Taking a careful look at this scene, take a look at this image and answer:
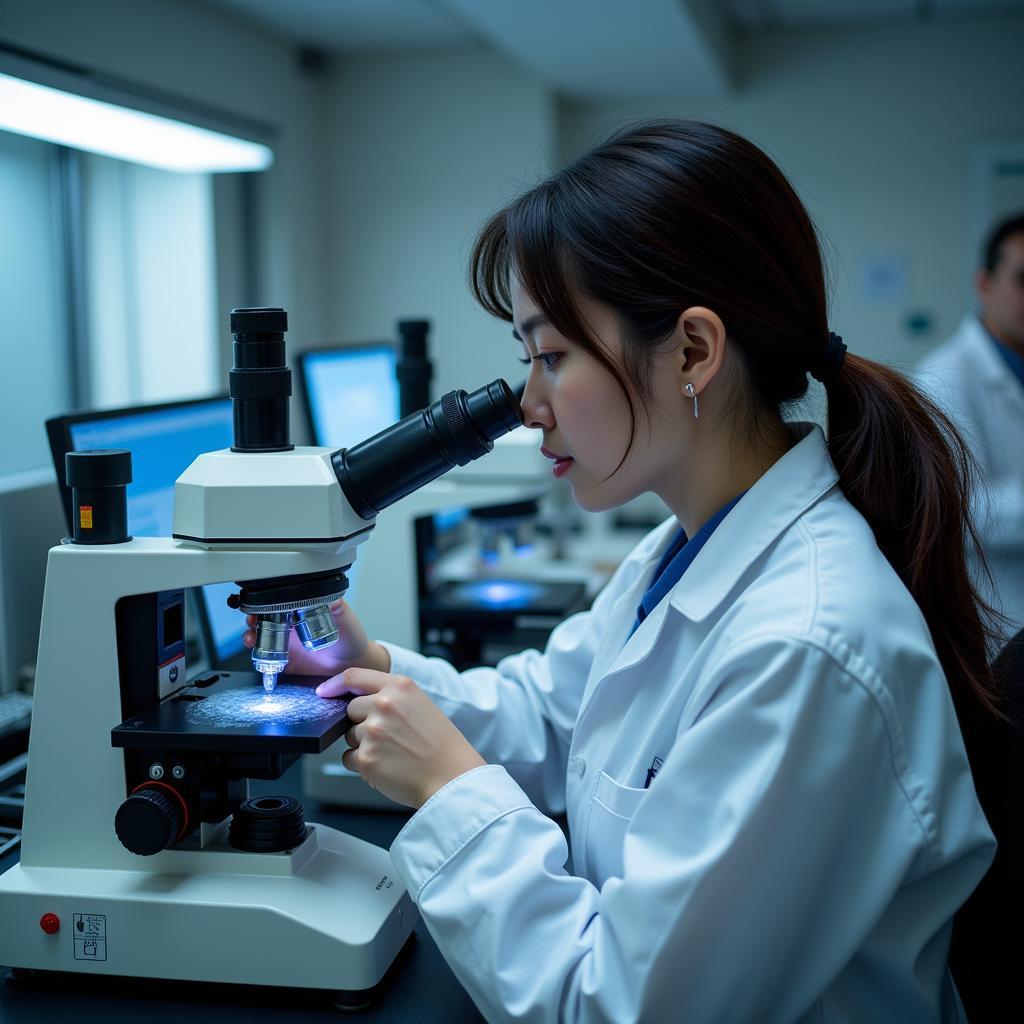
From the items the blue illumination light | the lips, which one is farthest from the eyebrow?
the blue illumination light

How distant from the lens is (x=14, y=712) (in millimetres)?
1450

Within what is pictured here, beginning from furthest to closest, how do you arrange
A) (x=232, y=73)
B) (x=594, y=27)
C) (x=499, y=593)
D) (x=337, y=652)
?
(x=232, y=73) < (x=594, y=27) < (x=499, y=593) < (x=337, y=652)

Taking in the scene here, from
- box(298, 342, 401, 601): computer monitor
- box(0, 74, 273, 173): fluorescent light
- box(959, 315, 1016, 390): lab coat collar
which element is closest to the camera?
box(0, 74, 273, 173): fluorescent light

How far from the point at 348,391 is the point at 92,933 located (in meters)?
1.36

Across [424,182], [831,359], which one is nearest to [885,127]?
[424,182]

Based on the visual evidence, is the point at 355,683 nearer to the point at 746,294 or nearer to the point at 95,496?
the point at 95,496

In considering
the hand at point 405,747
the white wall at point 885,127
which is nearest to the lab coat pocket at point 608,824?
the hand at point 405,747

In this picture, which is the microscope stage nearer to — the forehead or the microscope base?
the microscope base

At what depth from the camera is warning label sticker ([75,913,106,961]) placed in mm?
980

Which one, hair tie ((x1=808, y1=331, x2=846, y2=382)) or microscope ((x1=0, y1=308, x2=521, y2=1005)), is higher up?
hair tie ((x1=808, y1=331, x2=846, y2=382))

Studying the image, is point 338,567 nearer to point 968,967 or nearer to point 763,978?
point 763,978

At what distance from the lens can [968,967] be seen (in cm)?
110

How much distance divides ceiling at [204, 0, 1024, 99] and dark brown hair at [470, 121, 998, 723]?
154 centimetres

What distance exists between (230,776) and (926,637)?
68 centimetres
